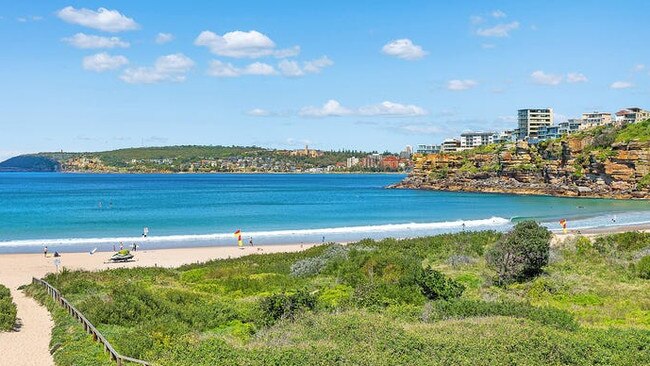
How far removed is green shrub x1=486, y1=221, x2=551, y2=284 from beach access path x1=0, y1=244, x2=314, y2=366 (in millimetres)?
16197

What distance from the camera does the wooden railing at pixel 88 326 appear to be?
13.0 meters

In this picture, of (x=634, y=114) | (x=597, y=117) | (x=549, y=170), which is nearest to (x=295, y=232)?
(x=549, y=170)

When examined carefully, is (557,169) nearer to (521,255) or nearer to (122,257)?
(122,257)

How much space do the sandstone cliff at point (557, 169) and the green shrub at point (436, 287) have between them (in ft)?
291

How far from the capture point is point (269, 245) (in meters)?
47.9

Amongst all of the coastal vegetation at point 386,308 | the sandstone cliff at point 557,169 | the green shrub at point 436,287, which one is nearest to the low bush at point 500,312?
the coastal vegetation at point 386,308

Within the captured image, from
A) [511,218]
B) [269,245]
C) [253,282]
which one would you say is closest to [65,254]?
[269,245]

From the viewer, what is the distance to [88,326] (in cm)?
1667

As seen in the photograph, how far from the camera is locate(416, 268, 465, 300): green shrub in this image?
18.8 meters

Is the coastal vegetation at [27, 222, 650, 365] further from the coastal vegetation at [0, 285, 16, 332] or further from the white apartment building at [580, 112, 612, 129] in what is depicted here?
the white apartment building at [580, 112, 612, 129]

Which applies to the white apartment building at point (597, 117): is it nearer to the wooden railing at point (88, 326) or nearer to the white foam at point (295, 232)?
the white foam at point (295, 232)

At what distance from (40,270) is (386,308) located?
2605 centimetres

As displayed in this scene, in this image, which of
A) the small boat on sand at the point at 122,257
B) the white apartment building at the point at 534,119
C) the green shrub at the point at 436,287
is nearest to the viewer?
the green shrub at the point at 436,287

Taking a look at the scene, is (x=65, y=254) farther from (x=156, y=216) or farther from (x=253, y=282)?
(x=156, y=216)
